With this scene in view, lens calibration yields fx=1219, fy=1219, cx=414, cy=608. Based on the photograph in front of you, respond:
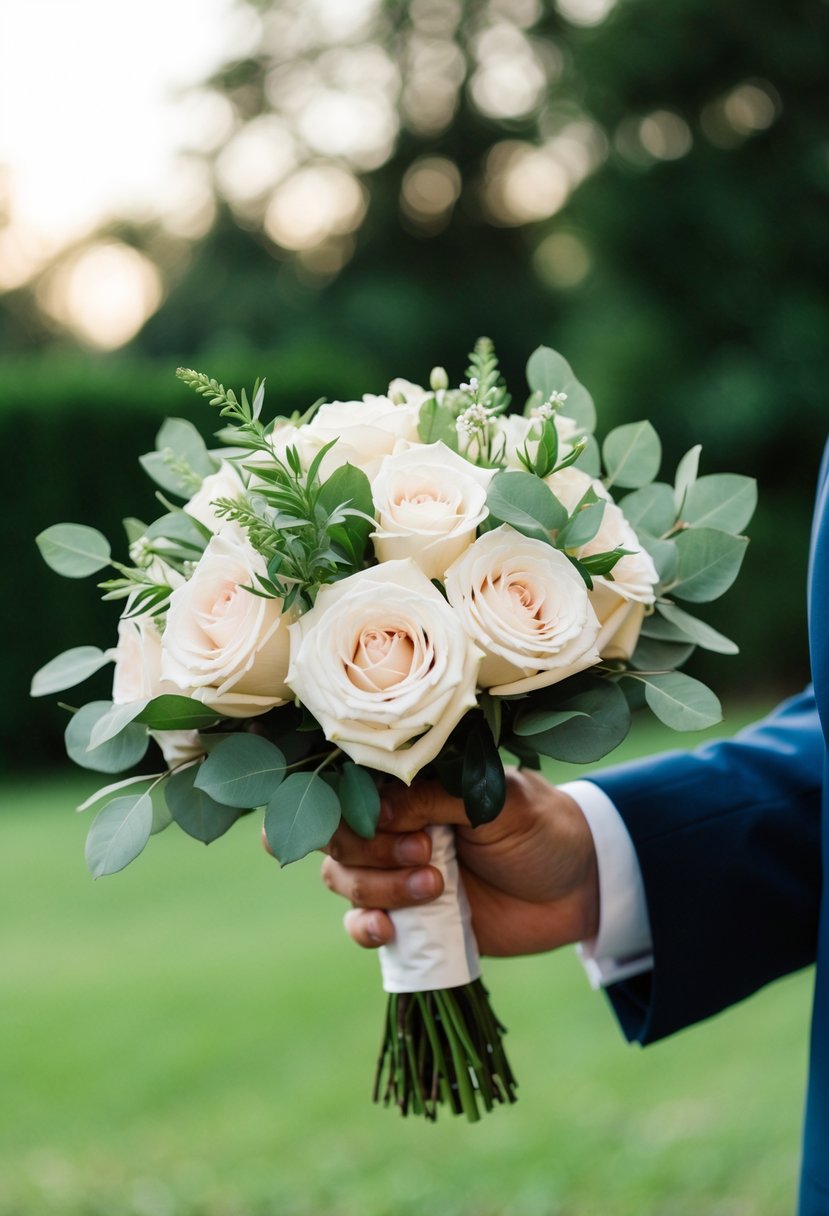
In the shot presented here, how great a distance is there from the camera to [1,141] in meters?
18.4

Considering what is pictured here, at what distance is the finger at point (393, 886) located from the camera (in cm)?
177

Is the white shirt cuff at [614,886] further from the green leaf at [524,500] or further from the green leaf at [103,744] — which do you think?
the green leaf at [103,744]

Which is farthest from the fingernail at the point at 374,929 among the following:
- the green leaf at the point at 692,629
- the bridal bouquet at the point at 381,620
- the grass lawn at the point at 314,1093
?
the grass lawn at the point at 314,1093

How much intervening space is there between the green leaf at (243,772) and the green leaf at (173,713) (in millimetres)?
50

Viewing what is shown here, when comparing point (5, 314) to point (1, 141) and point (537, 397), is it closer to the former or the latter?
point (1, 141)

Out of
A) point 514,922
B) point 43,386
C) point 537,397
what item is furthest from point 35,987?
point 43,386

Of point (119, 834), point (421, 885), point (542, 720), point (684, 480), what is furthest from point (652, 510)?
point (119, 834)

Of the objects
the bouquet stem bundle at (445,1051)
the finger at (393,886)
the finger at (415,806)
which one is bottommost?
the bouquet stem bundle at (445,1051)

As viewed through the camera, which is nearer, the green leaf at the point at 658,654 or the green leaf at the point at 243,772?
the green leaf at the point at 243,772

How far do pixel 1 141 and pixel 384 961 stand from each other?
63.1 ft

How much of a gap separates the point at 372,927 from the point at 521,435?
2.47 ft

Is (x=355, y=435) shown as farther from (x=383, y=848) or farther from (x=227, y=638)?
(x=383, y=848)

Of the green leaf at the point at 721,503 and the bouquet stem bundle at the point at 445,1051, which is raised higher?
the green leaf at the point at 721,503

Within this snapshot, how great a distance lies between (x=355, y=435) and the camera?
63.4 inches
